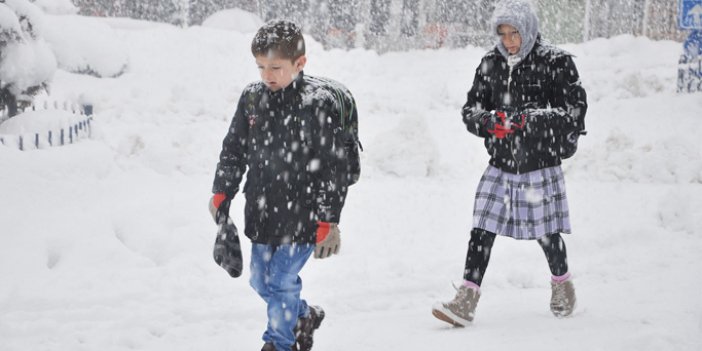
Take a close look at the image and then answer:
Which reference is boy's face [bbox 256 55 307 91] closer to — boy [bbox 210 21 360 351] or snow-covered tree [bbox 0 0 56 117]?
boy [bbox 210 21 360 351]

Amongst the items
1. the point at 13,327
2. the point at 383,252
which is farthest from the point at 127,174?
the point at 13,327

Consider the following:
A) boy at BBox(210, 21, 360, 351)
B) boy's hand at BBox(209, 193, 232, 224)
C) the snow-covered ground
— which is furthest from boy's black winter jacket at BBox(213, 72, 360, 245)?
the snow-covered ground

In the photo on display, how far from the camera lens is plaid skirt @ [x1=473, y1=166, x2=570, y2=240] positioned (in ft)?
14.0

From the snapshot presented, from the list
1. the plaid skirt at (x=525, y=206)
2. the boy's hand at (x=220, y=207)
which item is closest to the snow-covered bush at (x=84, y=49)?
the boy's hand at (x=220, y=207)

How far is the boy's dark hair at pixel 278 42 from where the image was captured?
11.2 feet

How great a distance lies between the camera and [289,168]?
11.5ft

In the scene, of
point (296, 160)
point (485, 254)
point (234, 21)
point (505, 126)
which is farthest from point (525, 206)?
point (234, 21)

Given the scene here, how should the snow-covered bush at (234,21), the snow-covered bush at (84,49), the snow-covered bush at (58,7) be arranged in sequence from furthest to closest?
the snow-covered bush at (234,21)
the snow-covered bush at (58,7)
the snow-covered bush at (84,49)

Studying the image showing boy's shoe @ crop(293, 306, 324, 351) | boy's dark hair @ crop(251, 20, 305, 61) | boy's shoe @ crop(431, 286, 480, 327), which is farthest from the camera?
boy's shoe @ crop(431, 286, 480, 327)

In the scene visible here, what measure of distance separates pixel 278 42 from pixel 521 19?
1457mm

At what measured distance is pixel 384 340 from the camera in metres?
4.17

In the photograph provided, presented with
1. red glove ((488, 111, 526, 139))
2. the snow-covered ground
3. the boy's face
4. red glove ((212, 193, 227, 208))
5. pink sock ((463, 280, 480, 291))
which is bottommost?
the snow-covered ground

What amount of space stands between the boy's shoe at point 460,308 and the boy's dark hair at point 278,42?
1.71 meters

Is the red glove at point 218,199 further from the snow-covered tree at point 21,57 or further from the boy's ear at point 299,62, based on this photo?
the snow-covered tree at point 21,57
